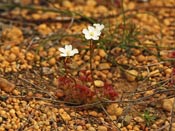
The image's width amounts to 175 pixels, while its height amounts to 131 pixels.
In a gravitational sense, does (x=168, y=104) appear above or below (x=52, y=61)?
below

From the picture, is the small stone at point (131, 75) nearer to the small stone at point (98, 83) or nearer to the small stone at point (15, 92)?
the small stone at point (98, 83)

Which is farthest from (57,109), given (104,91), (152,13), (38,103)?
(152,13)

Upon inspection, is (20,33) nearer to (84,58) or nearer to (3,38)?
(3,38)

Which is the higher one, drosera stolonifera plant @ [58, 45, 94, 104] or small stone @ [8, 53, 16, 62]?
small stone @ [8, 53, 16, 62]

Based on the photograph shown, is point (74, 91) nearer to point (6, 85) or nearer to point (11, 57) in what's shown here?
point (6, 85)

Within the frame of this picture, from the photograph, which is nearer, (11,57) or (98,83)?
(98,83)

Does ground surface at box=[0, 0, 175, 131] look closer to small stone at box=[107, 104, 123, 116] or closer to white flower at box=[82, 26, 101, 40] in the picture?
small stone at box=[107, 104, 123, 116]

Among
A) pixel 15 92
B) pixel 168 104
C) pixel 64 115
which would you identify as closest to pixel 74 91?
pixel 64 115

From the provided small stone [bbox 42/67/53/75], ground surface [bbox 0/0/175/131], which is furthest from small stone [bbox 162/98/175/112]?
small stone [bbox 42/67/53/75]
